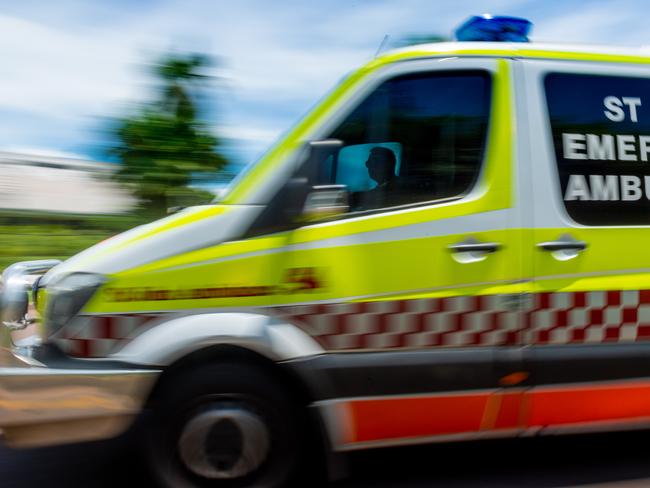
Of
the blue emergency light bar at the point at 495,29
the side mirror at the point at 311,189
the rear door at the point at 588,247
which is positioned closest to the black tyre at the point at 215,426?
the side mirror at the point at 311,189

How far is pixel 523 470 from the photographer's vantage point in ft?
11.4

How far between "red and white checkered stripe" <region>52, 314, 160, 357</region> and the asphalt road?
2.48 ft

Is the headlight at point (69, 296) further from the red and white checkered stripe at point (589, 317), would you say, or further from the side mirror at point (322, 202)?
the red and white checkered stripe at point (589, 317)

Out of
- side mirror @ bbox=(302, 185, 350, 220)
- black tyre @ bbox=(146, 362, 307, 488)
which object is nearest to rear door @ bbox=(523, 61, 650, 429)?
side mirror @ bbox=(302, 185, 350, 220)

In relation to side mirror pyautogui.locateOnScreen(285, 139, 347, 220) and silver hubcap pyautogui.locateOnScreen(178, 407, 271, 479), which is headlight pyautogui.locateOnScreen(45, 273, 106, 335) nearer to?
silver hubcap pyautogui.locateOnScreen(178, 407, 271, 479)

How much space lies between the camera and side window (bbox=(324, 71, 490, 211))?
2.96m

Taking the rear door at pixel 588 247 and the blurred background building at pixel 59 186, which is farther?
the blurred background building at pixel 59 186

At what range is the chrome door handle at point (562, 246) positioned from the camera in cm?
300

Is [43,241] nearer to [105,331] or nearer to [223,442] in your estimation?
[105,331]

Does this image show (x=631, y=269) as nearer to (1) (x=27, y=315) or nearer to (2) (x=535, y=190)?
(2) (x=535, y=190)

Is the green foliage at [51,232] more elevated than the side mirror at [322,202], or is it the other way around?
the side mirror at [322,202]

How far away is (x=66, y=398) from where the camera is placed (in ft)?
9.12

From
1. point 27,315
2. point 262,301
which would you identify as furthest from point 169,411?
point 27,315

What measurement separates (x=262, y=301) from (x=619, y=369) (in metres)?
1.53
